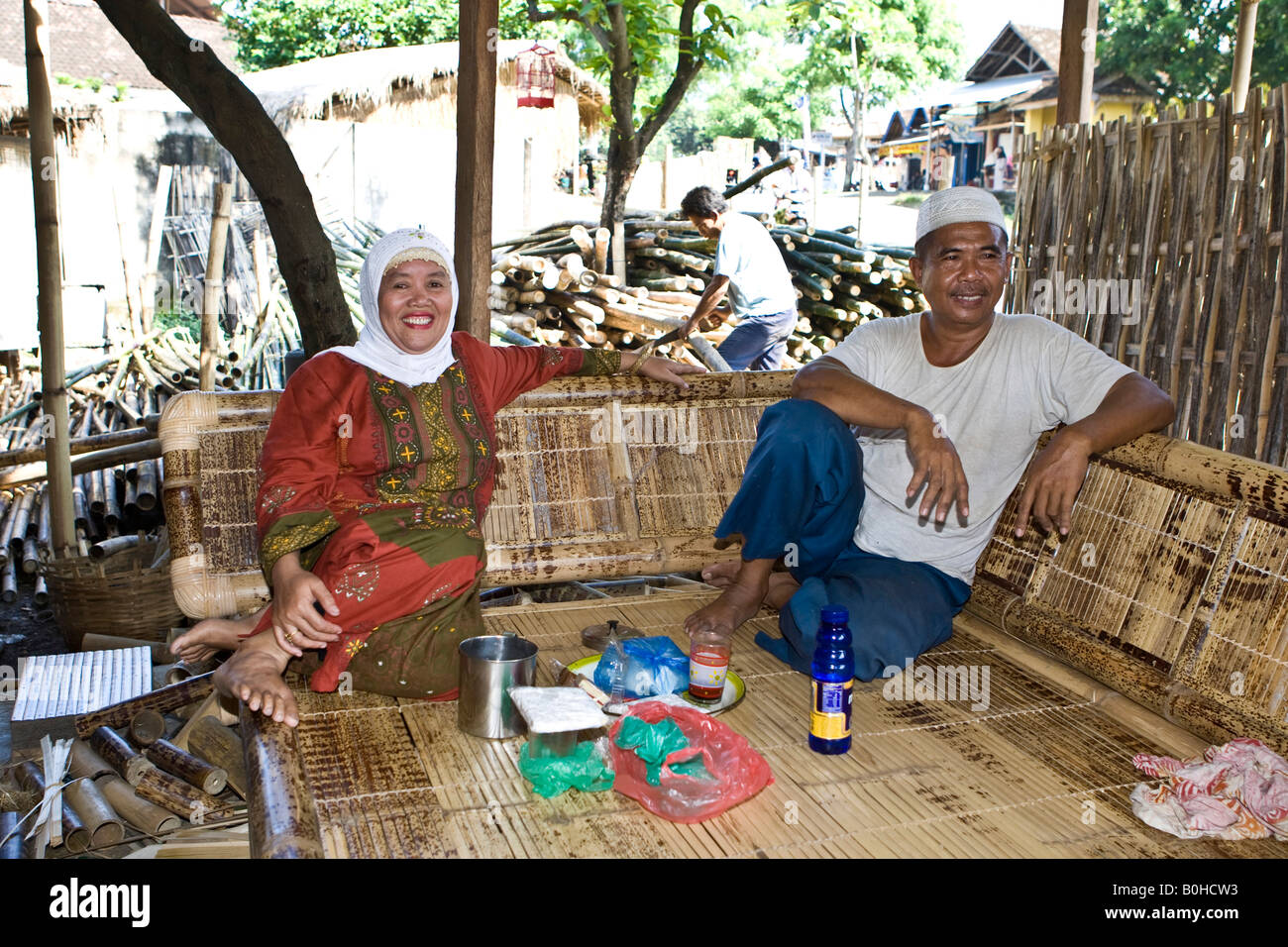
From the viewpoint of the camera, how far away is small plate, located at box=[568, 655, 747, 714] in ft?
8.57

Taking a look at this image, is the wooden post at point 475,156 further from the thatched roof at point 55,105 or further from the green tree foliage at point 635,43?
the thatched roof at point 55,105

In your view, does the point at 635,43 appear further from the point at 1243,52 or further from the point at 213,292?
the point at 1243,52

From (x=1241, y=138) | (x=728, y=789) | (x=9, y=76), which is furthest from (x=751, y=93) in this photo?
(x=728, y=789)

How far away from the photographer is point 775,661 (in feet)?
9.85

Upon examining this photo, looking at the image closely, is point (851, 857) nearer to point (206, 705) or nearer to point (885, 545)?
point (885, 545)

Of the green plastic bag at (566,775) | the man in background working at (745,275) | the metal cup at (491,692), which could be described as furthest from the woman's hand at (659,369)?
the man in background working at (745,275)

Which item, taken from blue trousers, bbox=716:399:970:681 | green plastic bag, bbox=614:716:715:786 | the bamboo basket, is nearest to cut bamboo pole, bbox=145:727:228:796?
the bamboo basket

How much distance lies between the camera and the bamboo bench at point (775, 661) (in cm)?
213

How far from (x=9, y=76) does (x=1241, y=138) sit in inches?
411

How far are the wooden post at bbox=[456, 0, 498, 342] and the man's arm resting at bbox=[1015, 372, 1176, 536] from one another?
6.54ft

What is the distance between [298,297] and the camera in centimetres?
425

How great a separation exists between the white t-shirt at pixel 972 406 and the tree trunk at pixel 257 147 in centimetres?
219

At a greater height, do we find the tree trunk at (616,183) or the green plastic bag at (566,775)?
the tree trunk at (616,183)

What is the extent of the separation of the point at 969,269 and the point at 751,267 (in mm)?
A: 3895
